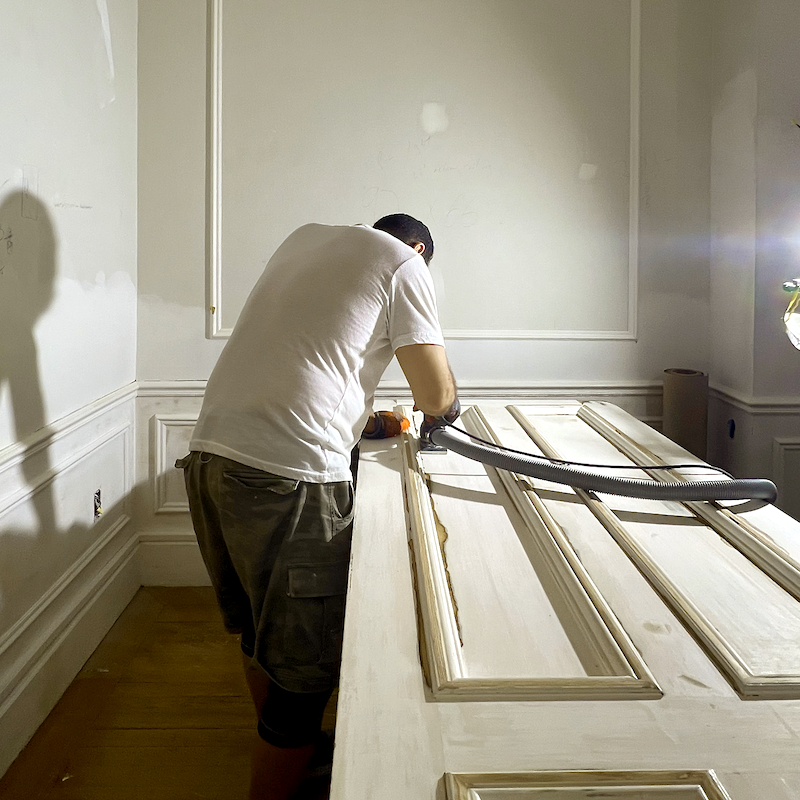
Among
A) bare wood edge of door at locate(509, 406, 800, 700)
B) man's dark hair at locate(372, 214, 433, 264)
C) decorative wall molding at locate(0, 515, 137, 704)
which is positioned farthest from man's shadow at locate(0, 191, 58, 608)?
bare wood edge of door at locate(509, 406, 800, 700)

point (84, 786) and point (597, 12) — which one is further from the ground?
point (597, 12)

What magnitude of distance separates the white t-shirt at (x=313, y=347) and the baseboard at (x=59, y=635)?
0.87 meters

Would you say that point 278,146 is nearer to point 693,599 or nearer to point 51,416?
point 51,416

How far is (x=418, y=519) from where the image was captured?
129cm

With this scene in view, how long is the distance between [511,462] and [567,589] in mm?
564

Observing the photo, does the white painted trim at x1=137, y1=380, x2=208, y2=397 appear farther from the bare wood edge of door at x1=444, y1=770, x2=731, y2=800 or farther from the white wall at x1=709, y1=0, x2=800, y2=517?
the bare wood edge of door at x1=444, y1=770, x2=731, y2=800

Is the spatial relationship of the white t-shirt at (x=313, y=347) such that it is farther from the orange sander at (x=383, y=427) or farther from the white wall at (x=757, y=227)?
the white wall at (x=757, y=227)

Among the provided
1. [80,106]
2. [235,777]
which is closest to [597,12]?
[80,106]

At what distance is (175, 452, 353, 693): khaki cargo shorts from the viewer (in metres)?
1.39

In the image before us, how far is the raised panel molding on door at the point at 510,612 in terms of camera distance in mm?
784

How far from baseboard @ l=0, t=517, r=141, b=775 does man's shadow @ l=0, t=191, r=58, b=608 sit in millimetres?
221

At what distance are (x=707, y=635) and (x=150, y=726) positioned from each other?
1608mm

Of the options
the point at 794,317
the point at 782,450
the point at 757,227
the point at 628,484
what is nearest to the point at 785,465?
the point at 782,450

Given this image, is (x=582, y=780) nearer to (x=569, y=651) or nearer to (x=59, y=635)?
(x=569, y=651)
